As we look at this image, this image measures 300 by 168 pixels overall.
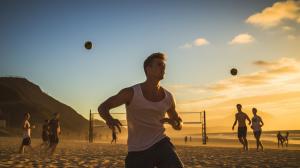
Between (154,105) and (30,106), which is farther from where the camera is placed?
(30,106)

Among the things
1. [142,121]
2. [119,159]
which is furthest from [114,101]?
[119,159]

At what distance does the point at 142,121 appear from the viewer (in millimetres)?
3098

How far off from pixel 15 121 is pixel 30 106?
7080 mm

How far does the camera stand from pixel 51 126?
1204 centimetres

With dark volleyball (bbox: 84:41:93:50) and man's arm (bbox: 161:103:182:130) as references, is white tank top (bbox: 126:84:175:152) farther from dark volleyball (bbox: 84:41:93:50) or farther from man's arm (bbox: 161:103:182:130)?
dark volleyball (bbox: 84:41:93:50)

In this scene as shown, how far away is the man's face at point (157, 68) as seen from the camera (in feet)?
10.6

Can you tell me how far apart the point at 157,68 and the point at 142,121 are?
1.62 feet

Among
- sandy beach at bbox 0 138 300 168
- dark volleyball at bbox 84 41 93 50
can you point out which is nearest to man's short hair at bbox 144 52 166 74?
sandy beach at bbox 0 138 300 168

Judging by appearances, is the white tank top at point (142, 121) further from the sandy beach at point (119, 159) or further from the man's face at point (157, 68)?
the sandy beach at point (119, 159)

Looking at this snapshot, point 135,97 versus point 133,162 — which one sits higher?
point 135,97

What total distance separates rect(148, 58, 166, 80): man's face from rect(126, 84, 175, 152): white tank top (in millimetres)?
189

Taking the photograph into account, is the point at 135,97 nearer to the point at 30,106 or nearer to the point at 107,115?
the point at 107,115

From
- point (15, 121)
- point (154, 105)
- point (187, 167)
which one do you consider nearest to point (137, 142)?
point (154, 105)

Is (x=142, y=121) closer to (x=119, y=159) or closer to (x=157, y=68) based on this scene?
(x=157, y=68)
